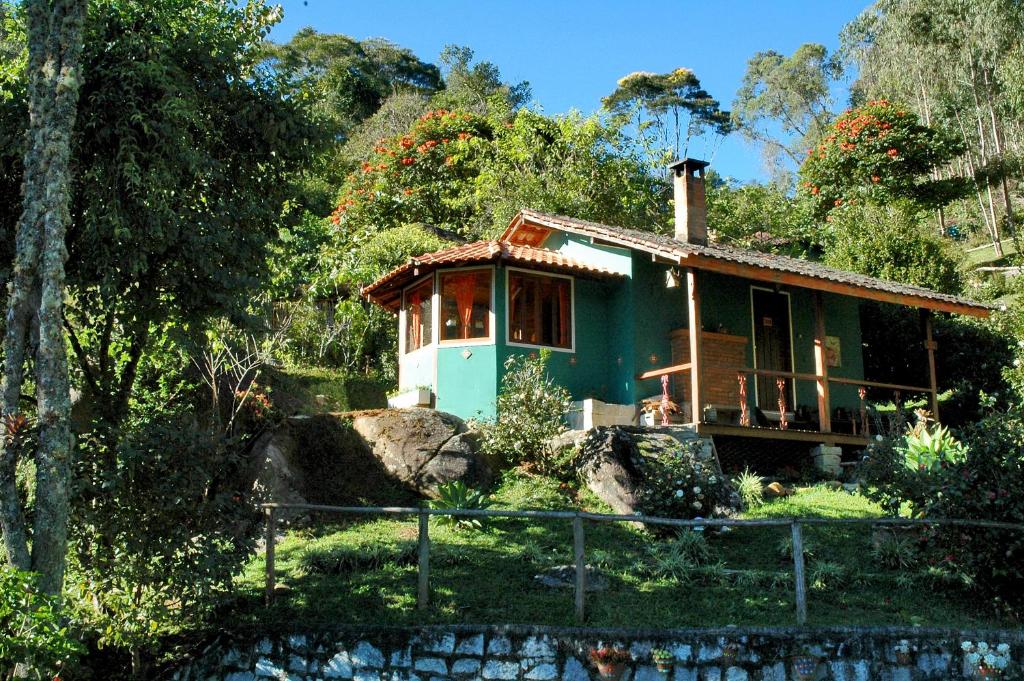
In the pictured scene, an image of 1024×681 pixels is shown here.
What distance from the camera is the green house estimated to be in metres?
15.7

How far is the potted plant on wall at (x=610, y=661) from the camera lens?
7.84 meters

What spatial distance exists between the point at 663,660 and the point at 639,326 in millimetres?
9112

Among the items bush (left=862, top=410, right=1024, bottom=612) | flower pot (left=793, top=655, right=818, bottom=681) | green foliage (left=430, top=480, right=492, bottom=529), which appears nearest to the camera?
flower pot (left=793, top=655, right=818, bottom=681)

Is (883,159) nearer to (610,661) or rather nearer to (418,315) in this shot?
(418,315)

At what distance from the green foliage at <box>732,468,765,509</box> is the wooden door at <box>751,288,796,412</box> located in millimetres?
4032

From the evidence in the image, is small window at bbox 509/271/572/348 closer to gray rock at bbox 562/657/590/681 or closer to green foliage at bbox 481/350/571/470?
green foliage at bbox 481/350/571/470

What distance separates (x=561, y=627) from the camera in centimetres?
809

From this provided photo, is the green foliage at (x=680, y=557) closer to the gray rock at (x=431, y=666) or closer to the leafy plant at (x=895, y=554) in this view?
the leafy plant at (x=895, y=554)

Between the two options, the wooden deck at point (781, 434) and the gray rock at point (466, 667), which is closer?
the gray rock at point (466, 667)

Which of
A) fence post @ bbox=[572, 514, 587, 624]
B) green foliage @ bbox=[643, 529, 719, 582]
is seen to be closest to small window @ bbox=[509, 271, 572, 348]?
green foliage @ bbox=[643, 529, 719, 582]

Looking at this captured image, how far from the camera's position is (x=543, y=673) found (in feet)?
26.0

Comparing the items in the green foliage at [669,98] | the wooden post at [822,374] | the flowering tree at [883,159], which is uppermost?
the green foliage at [669,98]

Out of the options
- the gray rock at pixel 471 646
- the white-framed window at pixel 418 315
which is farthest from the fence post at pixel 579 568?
the white-framed window at pixel 418 315

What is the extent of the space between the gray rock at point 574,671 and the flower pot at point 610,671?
123mm
